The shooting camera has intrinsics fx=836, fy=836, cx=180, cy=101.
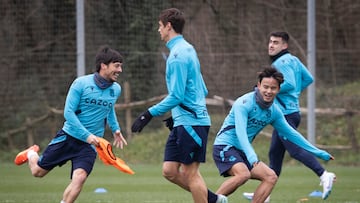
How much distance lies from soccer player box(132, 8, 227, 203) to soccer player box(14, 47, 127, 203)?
2.57 feet

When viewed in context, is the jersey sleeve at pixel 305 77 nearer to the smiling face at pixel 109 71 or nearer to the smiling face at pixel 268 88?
the smiling face at pixel 268 88

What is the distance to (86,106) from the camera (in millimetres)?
8688

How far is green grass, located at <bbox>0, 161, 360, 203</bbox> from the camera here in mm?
10758

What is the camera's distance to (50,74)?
1853 cm

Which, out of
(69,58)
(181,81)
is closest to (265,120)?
(181,81)

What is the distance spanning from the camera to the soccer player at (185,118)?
26.3ft

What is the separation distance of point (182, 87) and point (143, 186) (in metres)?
4.81

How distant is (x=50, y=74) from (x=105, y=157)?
416 inches

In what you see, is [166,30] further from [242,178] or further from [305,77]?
[305,77]

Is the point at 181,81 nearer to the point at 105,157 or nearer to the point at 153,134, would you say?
the point at 105,157

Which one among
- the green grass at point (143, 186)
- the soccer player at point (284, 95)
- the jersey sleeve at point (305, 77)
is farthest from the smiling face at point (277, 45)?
the green grass at point (143, 186)

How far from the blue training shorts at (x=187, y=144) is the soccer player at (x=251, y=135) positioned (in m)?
0.25

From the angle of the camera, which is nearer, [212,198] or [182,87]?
[182,87]

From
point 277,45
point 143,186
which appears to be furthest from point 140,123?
point 143,186
